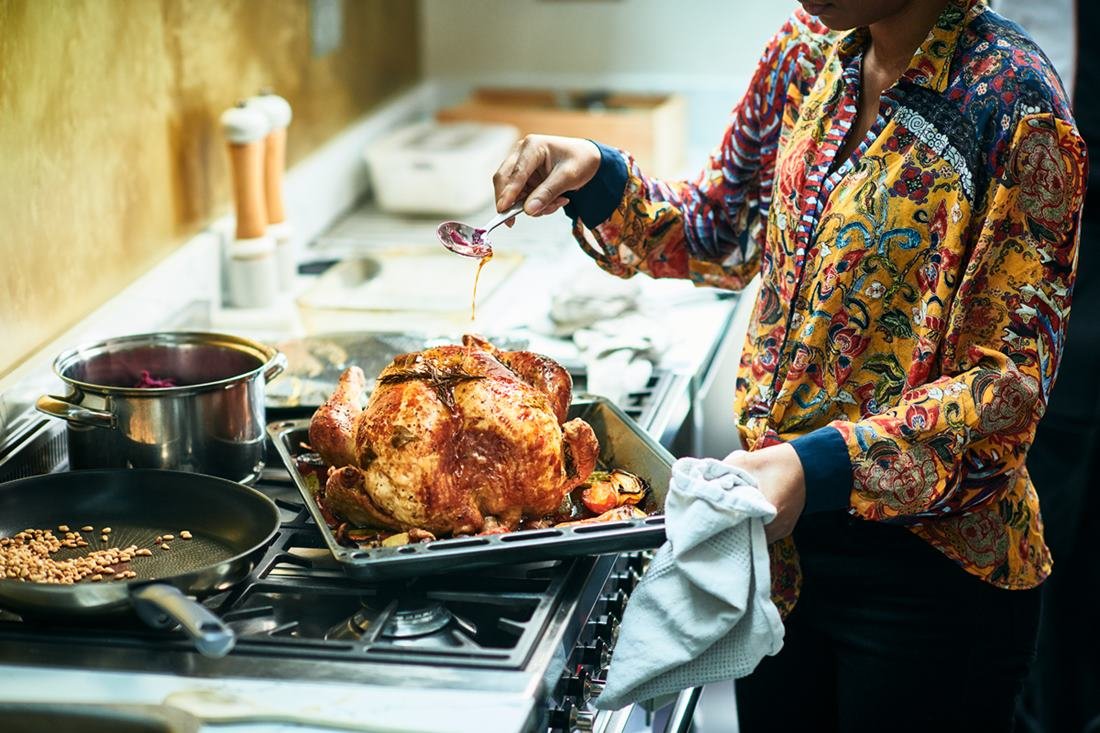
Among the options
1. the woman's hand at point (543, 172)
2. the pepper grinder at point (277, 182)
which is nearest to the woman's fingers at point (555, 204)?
the woman's hand at point (543, 172)

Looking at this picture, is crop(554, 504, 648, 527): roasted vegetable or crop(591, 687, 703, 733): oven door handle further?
crop(591, 687, 703, 733): oven door handle

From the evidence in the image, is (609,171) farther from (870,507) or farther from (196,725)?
(196,725)

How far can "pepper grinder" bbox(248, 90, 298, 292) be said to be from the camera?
90.8 inches

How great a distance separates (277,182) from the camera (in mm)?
2350

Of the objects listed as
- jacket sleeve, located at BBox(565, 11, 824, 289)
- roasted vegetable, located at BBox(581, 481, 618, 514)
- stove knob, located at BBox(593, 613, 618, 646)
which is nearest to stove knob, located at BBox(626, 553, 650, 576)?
stove knob, located at BBox(593, 613, 618, 646)

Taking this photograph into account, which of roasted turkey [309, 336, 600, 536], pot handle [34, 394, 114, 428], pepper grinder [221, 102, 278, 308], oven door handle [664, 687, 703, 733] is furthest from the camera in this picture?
pepper grinder [221, 102, 278, 308]

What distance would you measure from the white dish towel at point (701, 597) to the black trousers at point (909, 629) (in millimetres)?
278

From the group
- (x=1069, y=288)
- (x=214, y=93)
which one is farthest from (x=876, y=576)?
(x=214, y=93)

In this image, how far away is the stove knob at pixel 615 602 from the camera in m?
1.54

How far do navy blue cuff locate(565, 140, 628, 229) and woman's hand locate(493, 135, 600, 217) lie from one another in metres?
0.02

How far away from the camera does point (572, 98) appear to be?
3410 millimetres

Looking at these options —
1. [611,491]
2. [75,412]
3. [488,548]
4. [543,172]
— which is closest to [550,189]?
[543,172]

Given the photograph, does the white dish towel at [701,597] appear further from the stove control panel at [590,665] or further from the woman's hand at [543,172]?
the woman's hand at [543,172]

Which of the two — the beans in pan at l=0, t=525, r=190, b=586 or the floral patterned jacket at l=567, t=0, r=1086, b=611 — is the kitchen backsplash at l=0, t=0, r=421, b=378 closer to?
the beans in pan at l=0, t=525, r=190, b=586
